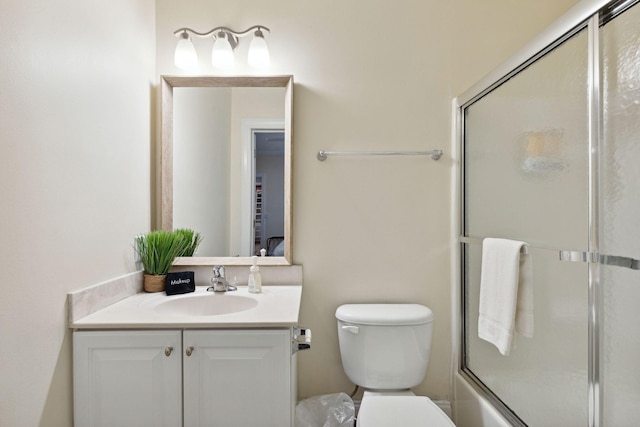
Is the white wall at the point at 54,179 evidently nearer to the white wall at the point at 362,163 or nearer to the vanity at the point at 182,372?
the vanity at the point at 182,372

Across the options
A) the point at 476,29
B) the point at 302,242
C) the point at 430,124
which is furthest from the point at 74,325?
the point at 476,29

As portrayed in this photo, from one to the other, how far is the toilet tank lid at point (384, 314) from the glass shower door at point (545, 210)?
1.00 feet

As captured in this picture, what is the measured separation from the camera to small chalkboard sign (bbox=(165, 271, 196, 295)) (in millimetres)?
1523

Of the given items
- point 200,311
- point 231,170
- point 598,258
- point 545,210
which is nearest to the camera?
point 598,258

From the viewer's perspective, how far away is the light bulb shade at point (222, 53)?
5.51 ft

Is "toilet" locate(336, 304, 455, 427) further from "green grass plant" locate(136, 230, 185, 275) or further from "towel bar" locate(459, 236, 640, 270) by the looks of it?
"green grass plant" locate(136, 230, 185, 275)

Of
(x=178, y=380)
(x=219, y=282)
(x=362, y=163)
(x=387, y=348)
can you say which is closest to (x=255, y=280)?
(x=219, y=282)

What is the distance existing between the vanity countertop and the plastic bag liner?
1.81 feet

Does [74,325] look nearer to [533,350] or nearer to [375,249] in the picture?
[375,249]

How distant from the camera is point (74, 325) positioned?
1.12m

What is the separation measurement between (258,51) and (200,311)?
123 cm

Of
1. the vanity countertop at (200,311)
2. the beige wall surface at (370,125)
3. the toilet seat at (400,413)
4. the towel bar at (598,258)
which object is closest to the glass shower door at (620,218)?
the towel bar at (598,258)

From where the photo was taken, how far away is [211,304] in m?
1.53

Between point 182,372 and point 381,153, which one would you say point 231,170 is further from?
point 182,372
